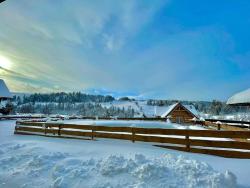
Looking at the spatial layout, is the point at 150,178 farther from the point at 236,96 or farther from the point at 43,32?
the point at 236,96

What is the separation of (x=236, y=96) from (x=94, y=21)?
10763 mm

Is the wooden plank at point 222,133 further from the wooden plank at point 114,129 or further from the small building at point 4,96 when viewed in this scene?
the small building at point 4,96

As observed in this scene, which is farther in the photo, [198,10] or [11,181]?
[198,10]

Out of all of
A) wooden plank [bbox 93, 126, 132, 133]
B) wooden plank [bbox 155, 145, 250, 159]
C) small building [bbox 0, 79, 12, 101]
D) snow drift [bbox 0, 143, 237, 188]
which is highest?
Answer: small building [bbox 0, 79, 12, 101]

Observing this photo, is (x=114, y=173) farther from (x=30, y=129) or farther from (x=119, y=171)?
(x=30, y=129)

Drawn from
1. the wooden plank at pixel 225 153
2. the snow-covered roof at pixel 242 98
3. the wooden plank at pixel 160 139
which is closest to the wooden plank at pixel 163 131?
the wooden plank at pixel 160 139

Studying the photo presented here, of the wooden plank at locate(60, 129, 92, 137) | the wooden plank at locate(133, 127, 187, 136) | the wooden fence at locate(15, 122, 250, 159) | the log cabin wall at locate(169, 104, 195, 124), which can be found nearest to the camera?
the wooden fence at locate(15, 122, 250, 159)

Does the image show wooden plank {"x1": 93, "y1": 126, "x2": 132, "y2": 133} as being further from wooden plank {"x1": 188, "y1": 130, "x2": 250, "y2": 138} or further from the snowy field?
wooden plank {"x1": 188, "y1": 130, "x2": 250, "y2": 138}

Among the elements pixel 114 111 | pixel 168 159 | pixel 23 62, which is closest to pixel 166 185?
pixel 168 159

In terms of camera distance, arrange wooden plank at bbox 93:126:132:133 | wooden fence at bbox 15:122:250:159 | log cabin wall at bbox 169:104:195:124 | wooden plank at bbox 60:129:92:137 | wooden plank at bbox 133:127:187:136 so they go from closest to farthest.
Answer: wooden fence at bbox 15:122:250:159 < wooden plank at bbox 133:127:187:136 < wooden plank at bbox 93:126:132:133 < wooden plank at bbox 60:129:92:137 < log cabin wall at bbox 169:104:195:124

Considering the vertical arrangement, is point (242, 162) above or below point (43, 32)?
below

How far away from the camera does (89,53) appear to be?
14.6 meters

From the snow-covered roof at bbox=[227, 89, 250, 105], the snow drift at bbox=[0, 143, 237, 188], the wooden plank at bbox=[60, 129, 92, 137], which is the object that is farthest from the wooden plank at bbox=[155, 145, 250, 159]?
the snow-covered roof at bbox=[227, 89, 250, 105]

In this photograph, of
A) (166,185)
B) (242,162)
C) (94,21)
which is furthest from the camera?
(94,21)
